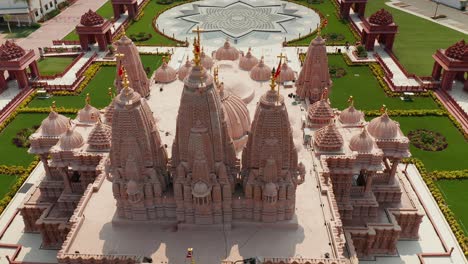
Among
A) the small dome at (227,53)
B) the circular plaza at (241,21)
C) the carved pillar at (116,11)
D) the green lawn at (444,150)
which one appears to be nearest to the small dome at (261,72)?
the small dome at (227,53)

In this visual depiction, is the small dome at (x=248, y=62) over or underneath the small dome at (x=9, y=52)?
over

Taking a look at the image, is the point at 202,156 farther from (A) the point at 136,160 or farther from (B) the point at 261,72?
(B) the point at 261,72

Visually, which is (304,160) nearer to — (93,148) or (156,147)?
(156,147)

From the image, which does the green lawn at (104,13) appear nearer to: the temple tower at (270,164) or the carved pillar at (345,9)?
the carved pillar at (345,9)

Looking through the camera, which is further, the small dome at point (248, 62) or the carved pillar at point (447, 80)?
the carved pillar at point (447, 80)

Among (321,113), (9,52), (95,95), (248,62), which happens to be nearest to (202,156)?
(321,113)

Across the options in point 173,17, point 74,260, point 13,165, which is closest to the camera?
point 74,260

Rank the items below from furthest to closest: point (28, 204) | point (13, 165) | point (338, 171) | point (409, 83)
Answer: point (409, 83)
point (13, 165)
point (28, 204)
point (338, 171)

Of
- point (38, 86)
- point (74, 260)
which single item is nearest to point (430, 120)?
point (74, 260)
